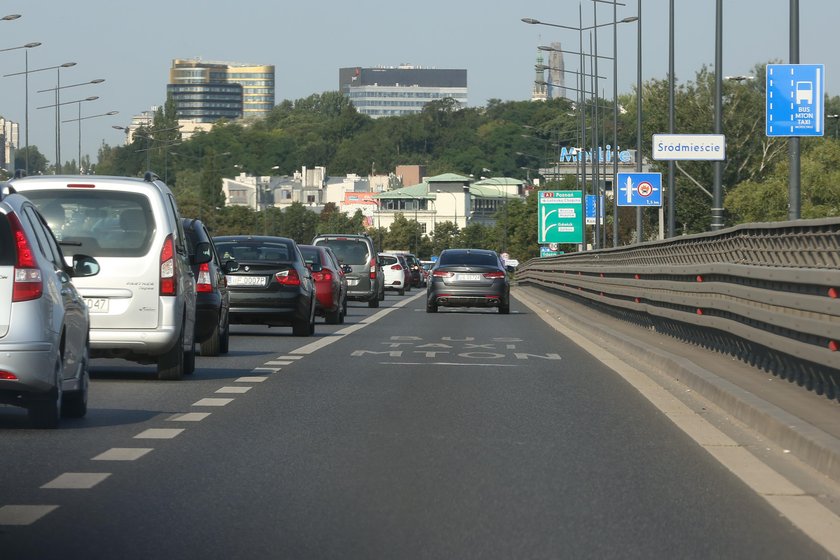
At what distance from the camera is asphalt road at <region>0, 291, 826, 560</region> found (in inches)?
301

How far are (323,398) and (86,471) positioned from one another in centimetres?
499

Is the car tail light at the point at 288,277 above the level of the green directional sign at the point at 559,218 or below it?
below

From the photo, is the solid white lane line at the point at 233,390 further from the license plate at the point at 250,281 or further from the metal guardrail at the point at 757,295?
the license plate at the point at 250,281

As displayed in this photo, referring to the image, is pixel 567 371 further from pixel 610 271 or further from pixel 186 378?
pixel 610 271

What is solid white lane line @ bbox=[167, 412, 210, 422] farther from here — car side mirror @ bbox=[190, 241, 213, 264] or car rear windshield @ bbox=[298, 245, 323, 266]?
car rear windshield @ bbox=[298, 245, 323, 266]

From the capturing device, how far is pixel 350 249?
1775 inches

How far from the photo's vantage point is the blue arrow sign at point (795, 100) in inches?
989

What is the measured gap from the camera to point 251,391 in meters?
15.5

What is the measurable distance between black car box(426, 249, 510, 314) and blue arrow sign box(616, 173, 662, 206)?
14.5 m

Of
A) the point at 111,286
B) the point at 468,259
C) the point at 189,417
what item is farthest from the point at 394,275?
the point at 189,417

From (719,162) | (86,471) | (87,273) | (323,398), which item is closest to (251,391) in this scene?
(323,398)

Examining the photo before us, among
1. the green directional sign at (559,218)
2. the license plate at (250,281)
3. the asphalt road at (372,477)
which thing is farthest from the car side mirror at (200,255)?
the green directional sign at (559,218)

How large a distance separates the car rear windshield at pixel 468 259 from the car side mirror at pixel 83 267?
2655cm

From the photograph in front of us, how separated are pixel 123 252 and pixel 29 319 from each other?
462cm
